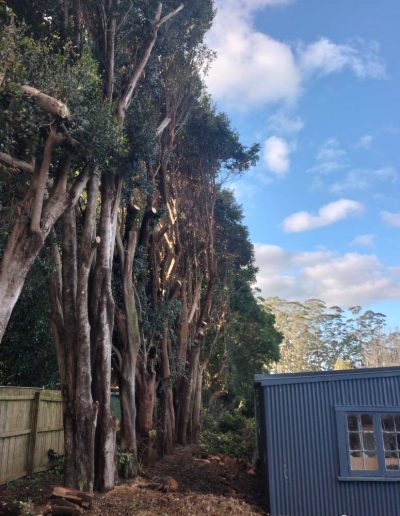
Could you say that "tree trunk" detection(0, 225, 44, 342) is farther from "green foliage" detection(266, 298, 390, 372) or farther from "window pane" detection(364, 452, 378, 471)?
Result: "green foliage" detection(266, 298, 390, 372)

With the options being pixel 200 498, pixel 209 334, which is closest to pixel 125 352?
pixel 200 498

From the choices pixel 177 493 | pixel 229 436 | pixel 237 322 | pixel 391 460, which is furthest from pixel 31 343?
pixel 237 322

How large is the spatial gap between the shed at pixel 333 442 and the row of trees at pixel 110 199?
3.24 meters

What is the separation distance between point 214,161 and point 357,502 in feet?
46.4

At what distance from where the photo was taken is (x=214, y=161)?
20516mm

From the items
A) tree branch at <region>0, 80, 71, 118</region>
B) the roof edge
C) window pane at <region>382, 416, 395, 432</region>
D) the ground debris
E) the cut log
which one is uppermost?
tree branch at <region>0, 80, 71, 118</region>

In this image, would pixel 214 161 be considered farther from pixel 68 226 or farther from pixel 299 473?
pixel 299 473

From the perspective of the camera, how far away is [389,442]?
9617mm

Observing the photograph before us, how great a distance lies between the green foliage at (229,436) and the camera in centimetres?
1762

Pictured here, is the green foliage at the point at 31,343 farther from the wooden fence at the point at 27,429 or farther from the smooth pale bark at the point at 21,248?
the smooth pale bark at the point at 21,248

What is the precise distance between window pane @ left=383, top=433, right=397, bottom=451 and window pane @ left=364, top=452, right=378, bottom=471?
0.93 ft

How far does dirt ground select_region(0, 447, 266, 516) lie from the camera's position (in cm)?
834

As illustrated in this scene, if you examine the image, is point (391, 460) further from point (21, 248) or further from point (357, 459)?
point (21, 248)

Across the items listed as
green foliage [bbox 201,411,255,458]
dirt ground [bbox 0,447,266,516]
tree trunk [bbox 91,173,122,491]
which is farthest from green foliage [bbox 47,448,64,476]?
green foliage [bbox 201,411,255,458]
